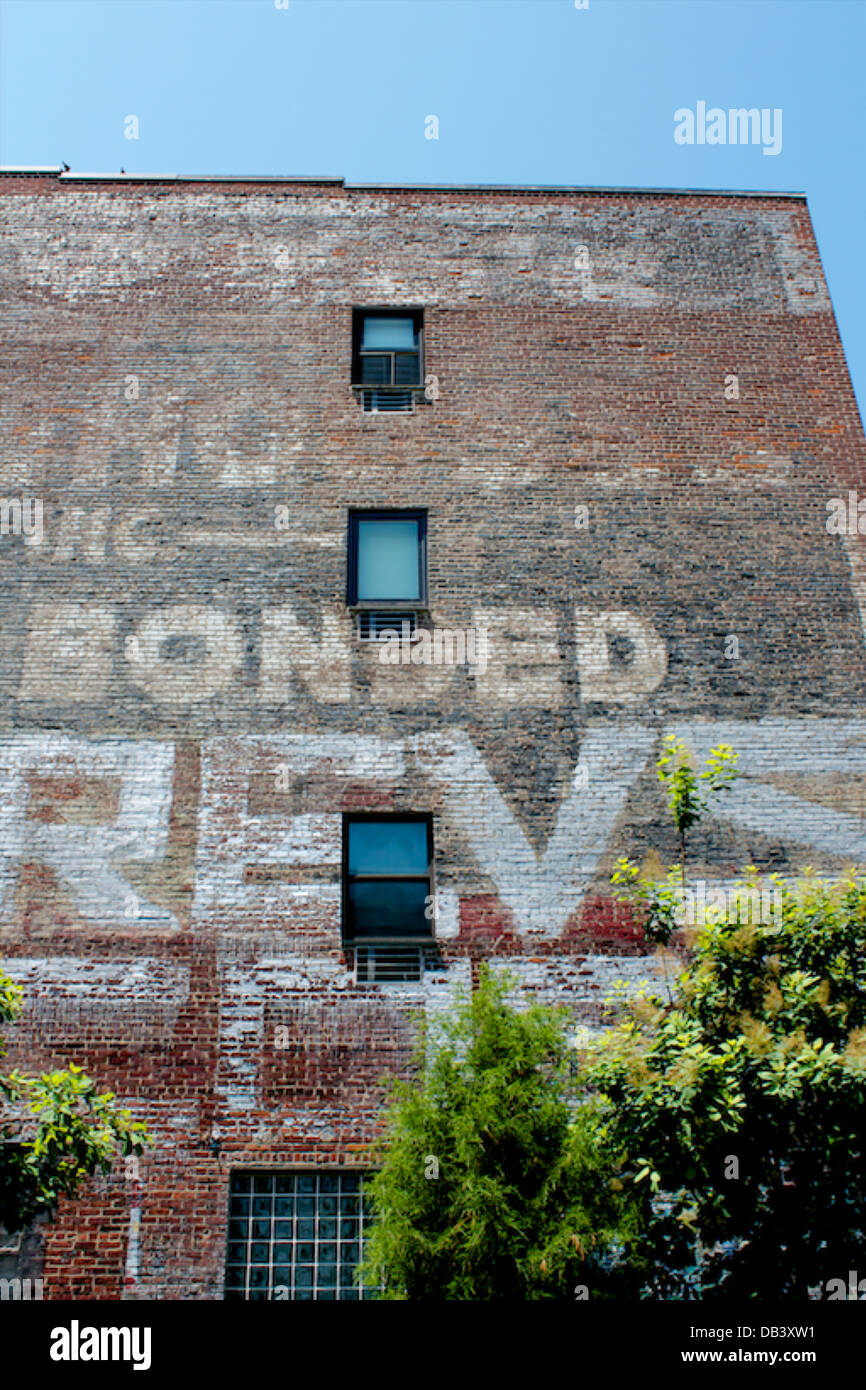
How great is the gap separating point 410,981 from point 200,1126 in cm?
272

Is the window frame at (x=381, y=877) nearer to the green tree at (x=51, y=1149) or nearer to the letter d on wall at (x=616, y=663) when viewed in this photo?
the letter d on wall at (x=616, y=663)

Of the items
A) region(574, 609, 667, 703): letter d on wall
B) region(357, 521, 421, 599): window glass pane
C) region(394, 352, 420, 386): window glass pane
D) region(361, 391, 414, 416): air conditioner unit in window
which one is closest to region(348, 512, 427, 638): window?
region(357, 521, 421, 599): window glass pane

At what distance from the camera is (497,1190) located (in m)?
9.54

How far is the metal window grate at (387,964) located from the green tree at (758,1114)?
3739 millimetres

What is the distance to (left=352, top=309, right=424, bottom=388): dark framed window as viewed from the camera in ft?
55.7

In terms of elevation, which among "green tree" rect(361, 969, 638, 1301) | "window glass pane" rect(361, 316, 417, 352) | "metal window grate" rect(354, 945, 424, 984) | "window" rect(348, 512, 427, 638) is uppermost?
"window glass pane" rect(361, 316, 417, 352)

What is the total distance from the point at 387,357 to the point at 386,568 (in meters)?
3.65

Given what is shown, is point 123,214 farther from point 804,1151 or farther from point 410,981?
point 804,1151

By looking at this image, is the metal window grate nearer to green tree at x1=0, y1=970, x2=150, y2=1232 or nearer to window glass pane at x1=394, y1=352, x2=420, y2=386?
green tree at x1=0, y1=970, x2=150, y2=1232

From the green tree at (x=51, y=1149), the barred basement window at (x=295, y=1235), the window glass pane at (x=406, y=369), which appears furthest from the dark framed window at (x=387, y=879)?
the window glass pane at (x=406, y=369)

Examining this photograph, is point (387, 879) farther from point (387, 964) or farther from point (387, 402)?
point (387, 402)

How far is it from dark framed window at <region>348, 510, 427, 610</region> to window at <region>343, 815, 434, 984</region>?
122 inches
